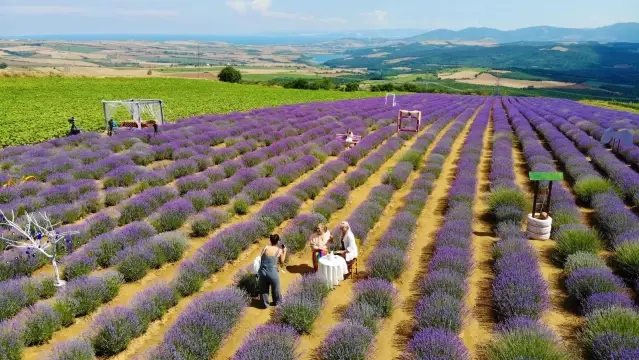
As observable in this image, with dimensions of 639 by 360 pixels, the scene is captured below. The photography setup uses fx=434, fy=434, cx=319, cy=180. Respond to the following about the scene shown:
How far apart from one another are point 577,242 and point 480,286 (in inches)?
81.0

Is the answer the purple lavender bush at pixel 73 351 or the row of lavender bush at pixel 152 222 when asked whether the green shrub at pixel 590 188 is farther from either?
the purple lavender bush at pixel 73 351

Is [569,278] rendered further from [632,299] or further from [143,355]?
[143,355]

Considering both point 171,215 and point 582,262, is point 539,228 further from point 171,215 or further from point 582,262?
point 171,215

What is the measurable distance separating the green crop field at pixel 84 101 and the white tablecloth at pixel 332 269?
50.3 ft

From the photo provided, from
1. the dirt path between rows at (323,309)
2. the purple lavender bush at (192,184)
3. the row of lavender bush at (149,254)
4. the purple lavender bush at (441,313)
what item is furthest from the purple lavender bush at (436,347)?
the purple lavender bush at (192,184)

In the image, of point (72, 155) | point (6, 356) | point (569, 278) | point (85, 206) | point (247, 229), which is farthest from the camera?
point (72, 155)

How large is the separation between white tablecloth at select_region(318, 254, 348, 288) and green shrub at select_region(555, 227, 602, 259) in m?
3.78

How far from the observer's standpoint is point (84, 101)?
1181 inches

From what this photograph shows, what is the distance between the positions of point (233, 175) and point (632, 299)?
9.03 m

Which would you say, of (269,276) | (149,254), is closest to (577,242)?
(269,276)

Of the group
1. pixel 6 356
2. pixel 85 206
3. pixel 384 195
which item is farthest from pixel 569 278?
pixel 85 206

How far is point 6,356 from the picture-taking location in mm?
4488

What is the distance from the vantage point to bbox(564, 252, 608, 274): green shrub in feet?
20.8

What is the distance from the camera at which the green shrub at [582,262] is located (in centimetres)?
635
